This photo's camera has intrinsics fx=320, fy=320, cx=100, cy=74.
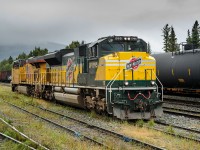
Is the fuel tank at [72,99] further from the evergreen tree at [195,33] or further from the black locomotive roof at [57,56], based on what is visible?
the evergreen tree at [195,33]

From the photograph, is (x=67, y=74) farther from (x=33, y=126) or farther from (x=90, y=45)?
(x=33, y=126)

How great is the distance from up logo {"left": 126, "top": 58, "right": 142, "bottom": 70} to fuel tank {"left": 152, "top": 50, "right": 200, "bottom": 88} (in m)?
6.34

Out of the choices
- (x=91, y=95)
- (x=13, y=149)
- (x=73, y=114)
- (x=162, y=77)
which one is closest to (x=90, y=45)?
(x=91, y=95)

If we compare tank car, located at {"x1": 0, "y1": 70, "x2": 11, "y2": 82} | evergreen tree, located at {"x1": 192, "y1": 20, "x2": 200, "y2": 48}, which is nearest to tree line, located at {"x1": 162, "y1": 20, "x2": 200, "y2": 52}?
evergreen tree, located at {"x1": 192, "y1": 20, "x2": 200, "y2": 48}

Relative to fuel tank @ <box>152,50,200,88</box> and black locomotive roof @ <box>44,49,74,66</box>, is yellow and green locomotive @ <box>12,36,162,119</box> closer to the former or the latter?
black locomotive roof @ <box>44,49,74,66</box>

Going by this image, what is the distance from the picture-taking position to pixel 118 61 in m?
12.5

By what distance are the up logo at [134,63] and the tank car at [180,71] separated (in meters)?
6.34

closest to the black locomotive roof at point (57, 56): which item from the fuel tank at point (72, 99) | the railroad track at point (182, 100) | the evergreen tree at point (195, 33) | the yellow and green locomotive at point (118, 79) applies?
the fuel tank at point (72, 99)

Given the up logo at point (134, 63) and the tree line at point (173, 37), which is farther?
the tree line at point (173, 37)

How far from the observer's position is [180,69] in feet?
62.7

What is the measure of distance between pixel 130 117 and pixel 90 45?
3678mm

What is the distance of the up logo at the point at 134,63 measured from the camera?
12.6 metres

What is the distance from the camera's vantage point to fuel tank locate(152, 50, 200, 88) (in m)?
18.1

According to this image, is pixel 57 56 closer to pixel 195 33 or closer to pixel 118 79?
pixel 118 79
